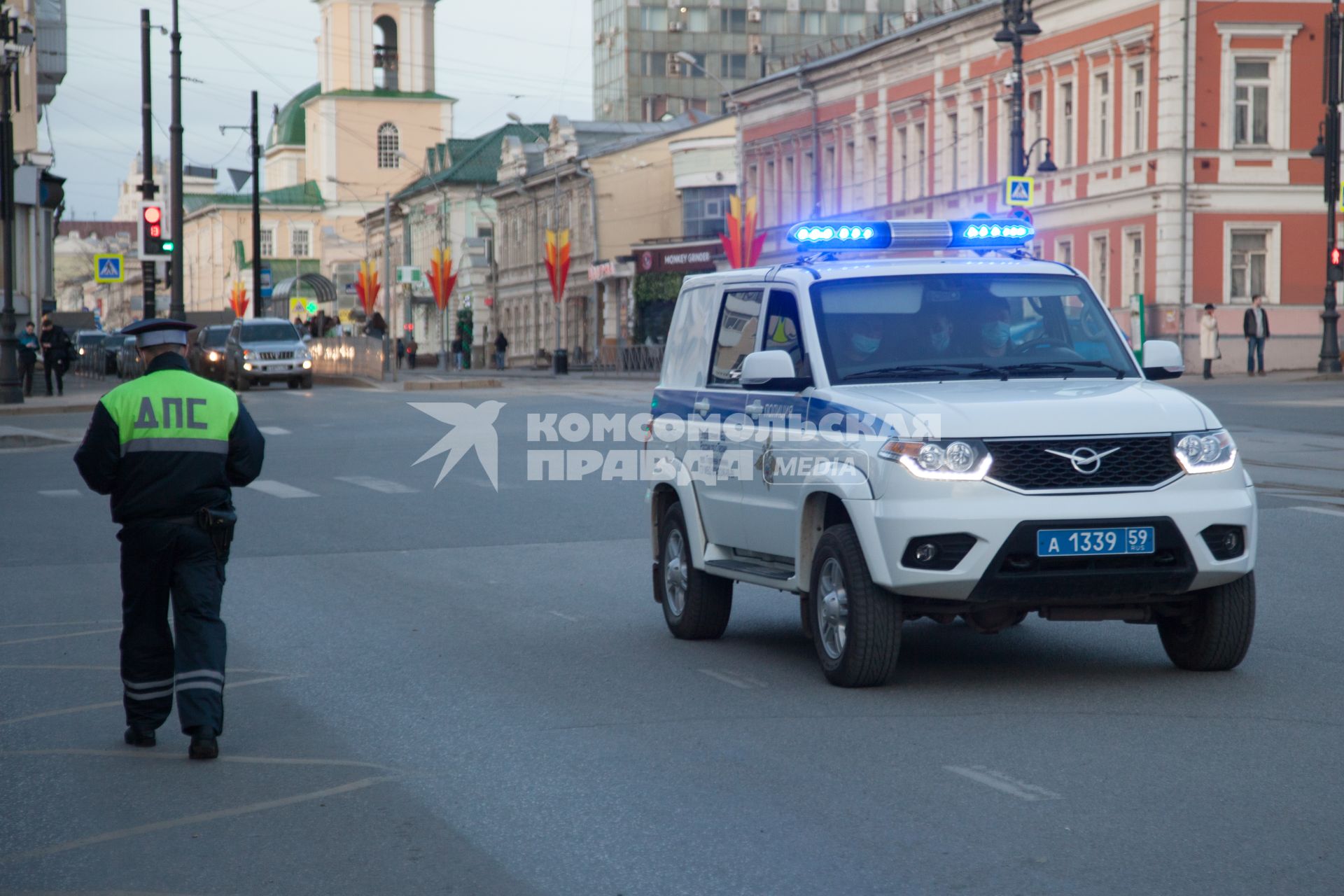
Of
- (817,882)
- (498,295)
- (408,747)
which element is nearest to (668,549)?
(408,747)

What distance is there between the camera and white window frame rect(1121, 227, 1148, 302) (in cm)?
4619

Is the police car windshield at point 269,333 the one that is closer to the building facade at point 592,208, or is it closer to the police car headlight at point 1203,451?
the building facade at point 592,208

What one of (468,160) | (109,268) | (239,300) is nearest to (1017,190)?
(109,268)

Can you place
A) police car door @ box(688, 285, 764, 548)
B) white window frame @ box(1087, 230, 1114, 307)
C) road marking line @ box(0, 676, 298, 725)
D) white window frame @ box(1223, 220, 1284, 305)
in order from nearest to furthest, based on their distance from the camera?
road marking line @ box(0, 676, 298, 725)
police car door @ box(688, 285, 764, 548)
white window frame @ box(1223, 220, 1284, 305)
white window frame @ box(1087, 230, 1114, 307)

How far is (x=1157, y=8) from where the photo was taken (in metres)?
45.2

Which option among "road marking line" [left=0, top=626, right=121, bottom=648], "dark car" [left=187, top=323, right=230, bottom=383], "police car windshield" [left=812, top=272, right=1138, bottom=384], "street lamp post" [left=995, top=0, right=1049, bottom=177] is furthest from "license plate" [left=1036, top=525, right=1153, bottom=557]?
"dark car" [left=187, top=323, right=230, bottom=383]

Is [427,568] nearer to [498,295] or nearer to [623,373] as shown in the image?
[623,373]

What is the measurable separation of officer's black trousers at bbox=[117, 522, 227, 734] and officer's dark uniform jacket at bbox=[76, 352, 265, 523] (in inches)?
4.3

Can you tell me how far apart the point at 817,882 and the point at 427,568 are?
8448 millimetres

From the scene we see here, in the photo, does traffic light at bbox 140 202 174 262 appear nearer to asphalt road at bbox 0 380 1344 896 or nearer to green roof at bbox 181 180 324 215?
asphalt road at bbox 0 380 1344 896

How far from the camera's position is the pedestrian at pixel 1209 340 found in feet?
141

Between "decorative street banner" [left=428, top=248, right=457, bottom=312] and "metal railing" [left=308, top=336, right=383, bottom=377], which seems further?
"decorative street banner" [left=428, top=248, right=457, bottom=312]

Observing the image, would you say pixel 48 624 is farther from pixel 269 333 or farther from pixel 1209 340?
pixel 269 333

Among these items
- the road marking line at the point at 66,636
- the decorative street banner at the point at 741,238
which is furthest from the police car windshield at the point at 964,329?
the decorative street banner at the point at 741,238
